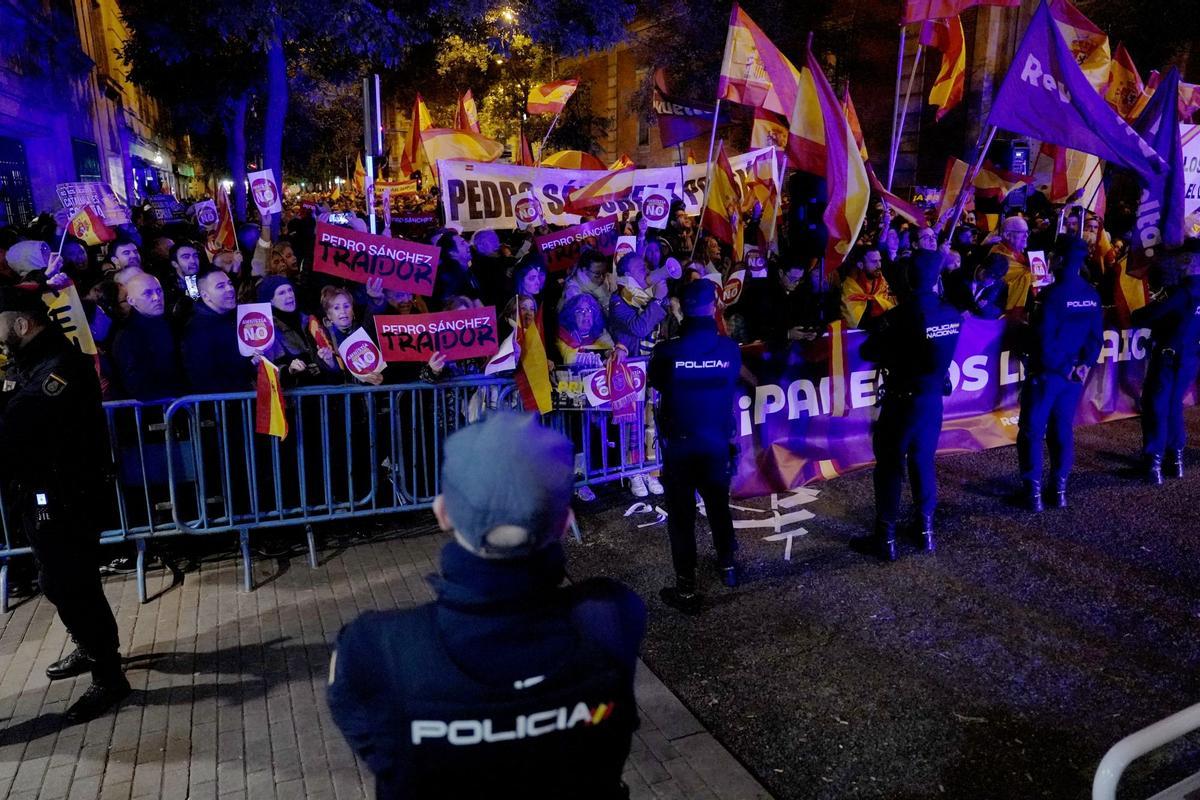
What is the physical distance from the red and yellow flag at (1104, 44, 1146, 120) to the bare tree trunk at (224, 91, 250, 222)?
17015 mm

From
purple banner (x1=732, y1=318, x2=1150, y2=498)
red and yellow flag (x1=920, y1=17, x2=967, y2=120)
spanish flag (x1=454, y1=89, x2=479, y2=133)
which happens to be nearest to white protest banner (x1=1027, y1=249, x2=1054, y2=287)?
purple banner (x1=732, y1=318, x2=1150, y2=498)

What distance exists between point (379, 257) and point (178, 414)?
1801mm

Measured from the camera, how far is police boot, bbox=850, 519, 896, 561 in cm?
573

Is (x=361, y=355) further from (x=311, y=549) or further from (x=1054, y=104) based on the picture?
(x=1054, y=104)

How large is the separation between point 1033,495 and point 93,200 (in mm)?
9669

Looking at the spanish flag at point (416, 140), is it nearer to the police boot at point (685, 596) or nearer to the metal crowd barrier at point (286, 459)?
the metal crowd barrier at point (286, 459)

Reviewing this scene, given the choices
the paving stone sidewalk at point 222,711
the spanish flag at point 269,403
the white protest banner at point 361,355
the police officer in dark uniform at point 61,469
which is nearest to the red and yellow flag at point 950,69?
the white protest banner at point 361,355

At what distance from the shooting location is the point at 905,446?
5656 mm

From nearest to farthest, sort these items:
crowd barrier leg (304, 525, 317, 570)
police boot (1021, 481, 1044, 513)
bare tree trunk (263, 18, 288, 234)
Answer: crowd barrier leg (304, 525, 317, 570) → police boot (1021, 481, 1044, 513) → bare tree trunk (263, 18, 288, 234)

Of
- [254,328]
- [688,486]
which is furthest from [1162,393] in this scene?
[254,328]

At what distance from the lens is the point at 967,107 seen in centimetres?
2698

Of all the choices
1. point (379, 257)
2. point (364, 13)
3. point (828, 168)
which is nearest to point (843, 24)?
point (364, 13)

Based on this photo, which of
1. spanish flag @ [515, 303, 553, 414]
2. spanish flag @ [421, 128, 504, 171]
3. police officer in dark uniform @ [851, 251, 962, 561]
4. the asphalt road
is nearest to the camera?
the asphalt road

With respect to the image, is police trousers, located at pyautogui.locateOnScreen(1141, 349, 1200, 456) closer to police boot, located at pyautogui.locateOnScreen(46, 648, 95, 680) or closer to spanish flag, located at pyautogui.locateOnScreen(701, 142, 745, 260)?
spanish flag, located at pyautogui.locateOnScreen(701, 142, 745, 260)
